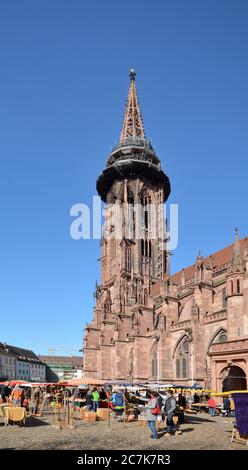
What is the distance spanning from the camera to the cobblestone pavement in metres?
11.7

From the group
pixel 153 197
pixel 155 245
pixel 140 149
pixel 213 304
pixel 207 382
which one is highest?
pixel 140 149

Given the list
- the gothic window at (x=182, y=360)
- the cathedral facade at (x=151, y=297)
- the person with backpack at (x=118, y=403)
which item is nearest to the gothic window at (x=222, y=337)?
the cathedral facade at (x=151, y=297)

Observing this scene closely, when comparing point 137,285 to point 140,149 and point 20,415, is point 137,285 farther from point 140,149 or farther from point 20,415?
point 20,415

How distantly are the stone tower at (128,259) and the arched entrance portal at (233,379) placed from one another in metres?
20.3

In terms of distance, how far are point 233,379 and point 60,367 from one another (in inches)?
4729

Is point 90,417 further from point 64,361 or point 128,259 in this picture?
point 64,361

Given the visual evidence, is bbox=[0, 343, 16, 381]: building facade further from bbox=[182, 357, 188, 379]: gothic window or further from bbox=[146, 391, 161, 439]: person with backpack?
bbox=[146, 391, 161, 439]: person with backpack

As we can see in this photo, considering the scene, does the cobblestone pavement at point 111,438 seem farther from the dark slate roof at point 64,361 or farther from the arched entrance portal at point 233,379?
the dark slate roof at point 64,361

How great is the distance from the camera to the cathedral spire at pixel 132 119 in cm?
7744

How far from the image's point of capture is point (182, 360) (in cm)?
3959

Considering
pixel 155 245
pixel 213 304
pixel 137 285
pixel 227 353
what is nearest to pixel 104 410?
pixel 227 353

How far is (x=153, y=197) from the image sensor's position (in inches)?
2648

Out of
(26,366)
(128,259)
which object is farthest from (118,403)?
(26,366)
